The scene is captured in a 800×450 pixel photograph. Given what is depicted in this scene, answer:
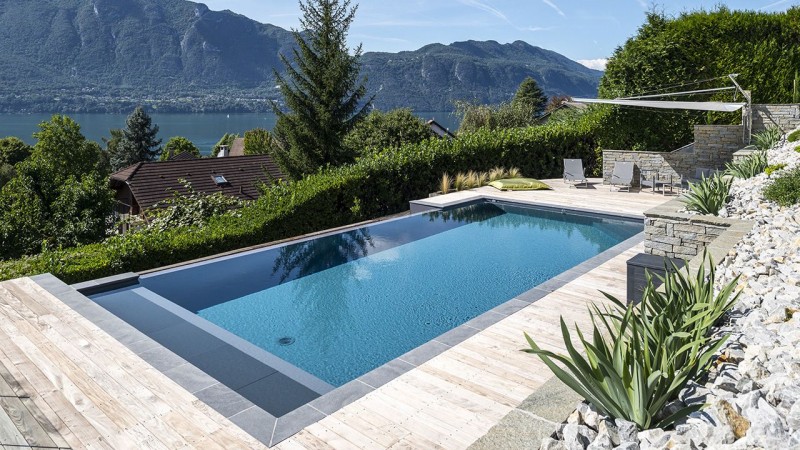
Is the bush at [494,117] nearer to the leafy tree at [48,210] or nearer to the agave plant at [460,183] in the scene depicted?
the agave plant at [460,183]

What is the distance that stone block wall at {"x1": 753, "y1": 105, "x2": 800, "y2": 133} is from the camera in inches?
488

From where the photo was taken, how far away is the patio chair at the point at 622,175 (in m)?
13.6

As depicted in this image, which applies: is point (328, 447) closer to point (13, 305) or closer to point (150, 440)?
point (150, 440)

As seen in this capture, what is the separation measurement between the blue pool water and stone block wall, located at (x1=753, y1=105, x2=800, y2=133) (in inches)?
224

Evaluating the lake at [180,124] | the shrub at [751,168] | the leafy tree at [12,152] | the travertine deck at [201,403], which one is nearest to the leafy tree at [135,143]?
the leafy tree at [12,152]

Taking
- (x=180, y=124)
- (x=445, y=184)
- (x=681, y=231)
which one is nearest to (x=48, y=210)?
(x=445, y=184)

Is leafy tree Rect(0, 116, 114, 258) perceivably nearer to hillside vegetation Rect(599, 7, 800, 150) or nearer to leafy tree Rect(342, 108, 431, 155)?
leafy tree Rect(342, 108, 431, 155)

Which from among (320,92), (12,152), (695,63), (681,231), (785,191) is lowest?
(681,231)

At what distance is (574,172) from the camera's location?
47.4 feet

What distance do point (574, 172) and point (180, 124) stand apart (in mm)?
178262

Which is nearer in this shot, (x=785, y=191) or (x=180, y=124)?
(x=785, y=191)

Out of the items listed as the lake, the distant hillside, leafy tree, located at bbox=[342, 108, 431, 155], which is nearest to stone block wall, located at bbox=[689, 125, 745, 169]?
leafy tree, located at bbox=[342, 108, 431, 155]

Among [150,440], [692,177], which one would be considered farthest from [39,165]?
[692,177]

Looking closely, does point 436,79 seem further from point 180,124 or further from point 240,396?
point 240,396
